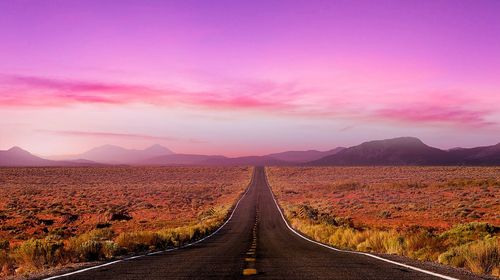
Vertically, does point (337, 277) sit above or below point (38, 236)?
above

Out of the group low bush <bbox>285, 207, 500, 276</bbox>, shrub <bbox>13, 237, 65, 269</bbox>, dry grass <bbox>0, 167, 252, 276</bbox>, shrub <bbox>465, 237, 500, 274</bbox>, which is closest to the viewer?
shrub <bbox>465, 237, 500, 274</bbox>

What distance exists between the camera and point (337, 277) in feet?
26.8

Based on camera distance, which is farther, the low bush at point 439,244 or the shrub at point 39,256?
the shrub at point 39,256

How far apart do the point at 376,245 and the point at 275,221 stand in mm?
20487

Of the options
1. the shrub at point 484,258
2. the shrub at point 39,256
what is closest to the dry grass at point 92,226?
the shrub at point 39,256

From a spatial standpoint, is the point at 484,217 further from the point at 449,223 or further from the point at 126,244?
the point at 126,244

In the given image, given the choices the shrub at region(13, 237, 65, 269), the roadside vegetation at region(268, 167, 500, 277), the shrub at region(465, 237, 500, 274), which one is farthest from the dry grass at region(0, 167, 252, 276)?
the shrub at region(465, 237, 500, 274)

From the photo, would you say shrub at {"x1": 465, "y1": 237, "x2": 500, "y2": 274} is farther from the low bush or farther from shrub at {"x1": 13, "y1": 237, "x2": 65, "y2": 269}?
shrub at {"x1": 13, "y1": 237, "x2": 65, "y2": 269}

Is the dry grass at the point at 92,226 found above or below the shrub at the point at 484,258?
below

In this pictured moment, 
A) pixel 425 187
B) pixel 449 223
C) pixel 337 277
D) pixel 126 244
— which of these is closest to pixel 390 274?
pixel 337 277

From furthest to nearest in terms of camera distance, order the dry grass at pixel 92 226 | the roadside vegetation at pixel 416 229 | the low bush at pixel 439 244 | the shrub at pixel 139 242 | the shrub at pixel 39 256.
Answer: the shrub at pixel 139 242
the dry grass at pixel 92 226
the shrub at pixel 39 256
the roadside vegetation at pixel 416 229
the low bush at pixel 439 244

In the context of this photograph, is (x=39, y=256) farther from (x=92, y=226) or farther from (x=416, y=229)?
(x=92, y=226)

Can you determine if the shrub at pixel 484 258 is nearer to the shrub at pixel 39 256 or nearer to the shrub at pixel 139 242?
the shrub at pixel 39 256

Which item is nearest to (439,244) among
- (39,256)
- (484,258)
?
(484,258)
